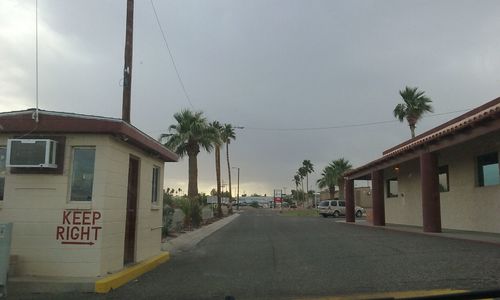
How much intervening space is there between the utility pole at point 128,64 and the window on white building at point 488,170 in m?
13.3

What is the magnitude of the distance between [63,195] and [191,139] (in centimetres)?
2706

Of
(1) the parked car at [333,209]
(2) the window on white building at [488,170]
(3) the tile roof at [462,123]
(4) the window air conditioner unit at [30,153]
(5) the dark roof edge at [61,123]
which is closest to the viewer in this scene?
(4) the window air conditioner unit at [30,153]

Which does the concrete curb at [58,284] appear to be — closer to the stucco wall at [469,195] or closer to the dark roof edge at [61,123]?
the dark roof edge at [61,123]

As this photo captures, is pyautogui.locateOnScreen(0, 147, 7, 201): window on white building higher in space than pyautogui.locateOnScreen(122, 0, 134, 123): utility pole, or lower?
lower

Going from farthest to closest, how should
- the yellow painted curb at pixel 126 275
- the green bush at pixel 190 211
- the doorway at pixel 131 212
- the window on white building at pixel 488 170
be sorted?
the green bush at pixel 190 211 < the window on white building at pixel 488 170 < the doorway at pixel 131 212 < the yellow painted curb at pixel 126 275

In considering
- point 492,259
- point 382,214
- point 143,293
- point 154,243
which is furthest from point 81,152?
point 382,214

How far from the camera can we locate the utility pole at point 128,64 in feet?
46.5

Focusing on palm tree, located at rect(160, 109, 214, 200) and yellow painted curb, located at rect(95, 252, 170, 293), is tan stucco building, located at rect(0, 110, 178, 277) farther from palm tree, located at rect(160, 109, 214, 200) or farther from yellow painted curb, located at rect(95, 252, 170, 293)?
palm tree, located at rect(160, 109, 214, 200)

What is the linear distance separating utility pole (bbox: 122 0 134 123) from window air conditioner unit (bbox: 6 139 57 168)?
15.8 feet

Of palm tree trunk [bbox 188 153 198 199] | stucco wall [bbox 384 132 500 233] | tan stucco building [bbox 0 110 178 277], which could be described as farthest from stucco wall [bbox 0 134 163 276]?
palm tree trunk [bbox 188 153 198 199]

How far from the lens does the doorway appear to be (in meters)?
11.3

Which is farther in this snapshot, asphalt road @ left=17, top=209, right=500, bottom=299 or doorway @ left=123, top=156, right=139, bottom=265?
doorway @ left=123, top=156, right=139, bottom=265

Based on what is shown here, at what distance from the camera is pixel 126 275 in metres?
9.77

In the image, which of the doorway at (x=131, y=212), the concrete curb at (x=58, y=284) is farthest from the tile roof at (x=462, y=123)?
the concrete curb at (x=58, y=284)
